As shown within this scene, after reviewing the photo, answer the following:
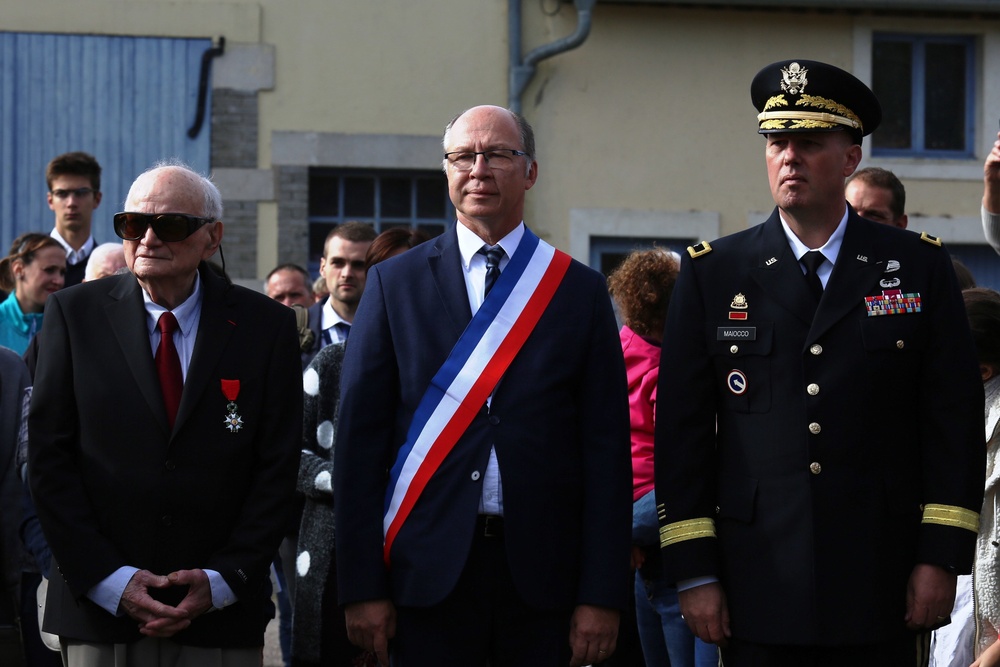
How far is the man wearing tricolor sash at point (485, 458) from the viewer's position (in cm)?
→ 374

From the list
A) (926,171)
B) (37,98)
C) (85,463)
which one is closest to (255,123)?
(37,98)

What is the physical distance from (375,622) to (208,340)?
3.23 ft

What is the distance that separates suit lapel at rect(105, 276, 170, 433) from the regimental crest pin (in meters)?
1.91

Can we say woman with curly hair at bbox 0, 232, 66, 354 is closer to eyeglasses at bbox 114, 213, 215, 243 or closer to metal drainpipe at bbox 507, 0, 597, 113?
eyeglasses at bbox 114, 213, 215, 243

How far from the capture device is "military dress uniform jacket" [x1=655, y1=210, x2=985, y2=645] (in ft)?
12.0

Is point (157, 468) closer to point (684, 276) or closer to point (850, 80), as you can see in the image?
point (684, 276)

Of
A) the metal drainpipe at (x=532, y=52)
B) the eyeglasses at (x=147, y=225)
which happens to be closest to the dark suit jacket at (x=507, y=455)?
Result: the eyeglasses at (x=147, y=225)

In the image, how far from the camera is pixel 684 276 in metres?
3.94

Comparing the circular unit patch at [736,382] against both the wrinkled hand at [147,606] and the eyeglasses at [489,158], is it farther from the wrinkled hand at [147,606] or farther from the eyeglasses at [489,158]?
the wrinkled hand at [147,606]

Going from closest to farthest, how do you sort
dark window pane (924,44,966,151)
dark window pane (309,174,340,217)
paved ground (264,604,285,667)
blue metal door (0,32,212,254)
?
paved ground (264,604,285,667) < blue metal door (0,32,212,254) < dark window pane (309,174,340,217) < dark window pane (924,44,966,151)

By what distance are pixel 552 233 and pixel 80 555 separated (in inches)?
353

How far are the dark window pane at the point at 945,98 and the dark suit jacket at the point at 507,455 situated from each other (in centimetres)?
1026

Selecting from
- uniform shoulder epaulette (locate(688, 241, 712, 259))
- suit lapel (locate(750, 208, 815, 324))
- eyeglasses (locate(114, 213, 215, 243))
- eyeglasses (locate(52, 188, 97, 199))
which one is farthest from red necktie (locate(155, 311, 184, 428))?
eyeglasses (locate(52, 188, 97, 199))

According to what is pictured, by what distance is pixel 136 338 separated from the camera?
409 cm
